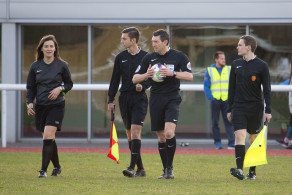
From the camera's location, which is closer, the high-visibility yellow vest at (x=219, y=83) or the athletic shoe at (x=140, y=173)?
the athletic shoe at (x=140, y=173)

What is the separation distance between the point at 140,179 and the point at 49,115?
60.6 inches

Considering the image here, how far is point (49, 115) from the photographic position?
9.22 m

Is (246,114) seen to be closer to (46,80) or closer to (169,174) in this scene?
(169,174)

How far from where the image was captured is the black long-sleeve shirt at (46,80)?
9250 mm

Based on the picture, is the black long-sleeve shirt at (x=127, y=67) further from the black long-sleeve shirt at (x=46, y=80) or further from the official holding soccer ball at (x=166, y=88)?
the black long-sleeve shirt at (x=46, y=80)

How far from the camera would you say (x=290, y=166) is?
11.1m

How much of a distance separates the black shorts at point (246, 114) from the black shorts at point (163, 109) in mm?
811

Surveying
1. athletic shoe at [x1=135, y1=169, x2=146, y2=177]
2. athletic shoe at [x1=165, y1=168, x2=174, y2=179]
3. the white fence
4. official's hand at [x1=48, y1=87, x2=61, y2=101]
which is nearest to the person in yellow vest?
the white fence

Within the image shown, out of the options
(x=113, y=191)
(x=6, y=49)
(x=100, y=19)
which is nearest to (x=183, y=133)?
(x=100, y=19)

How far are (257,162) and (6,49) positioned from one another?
9.21 metres

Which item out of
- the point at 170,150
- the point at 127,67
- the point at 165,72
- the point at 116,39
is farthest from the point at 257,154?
the point at 116,39

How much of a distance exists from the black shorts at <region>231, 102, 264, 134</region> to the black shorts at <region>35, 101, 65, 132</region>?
2.40 meters

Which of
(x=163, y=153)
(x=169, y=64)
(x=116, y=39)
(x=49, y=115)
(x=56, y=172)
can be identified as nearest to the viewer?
(x=169, y=64)

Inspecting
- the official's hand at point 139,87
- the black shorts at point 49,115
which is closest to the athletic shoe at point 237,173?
the official's hand at point 139,87
